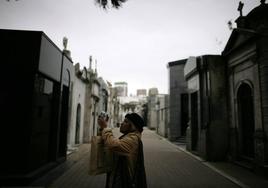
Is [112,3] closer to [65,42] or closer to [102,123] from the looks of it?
[102,123]

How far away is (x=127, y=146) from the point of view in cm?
250

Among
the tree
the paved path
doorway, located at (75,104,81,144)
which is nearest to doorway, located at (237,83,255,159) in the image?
the paved path

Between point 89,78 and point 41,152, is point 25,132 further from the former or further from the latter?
point 89,78

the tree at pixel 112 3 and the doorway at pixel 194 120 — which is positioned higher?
the tree at pixel 112 3

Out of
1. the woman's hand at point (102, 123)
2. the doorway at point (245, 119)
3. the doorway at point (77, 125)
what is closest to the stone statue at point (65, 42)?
the doorway at point (77, 125)

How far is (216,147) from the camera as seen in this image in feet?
30.3

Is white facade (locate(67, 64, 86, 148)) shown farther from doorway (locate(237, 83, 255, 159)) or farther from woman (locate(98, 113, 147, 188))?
woman (locate(98, 113, 147, 188))

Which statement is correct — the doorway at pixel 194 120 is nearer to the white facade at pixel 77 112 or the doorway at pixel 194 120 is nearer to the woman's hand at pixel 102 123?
the white facade at pixel 77 112

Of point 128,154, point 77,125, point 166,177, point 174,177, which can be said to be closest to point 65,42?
point 77,125

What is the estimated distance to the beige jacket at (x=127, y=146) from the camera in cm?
248

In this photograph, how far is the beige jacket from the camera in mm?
2482

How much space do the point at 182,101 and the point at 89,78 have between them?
842 centimetres

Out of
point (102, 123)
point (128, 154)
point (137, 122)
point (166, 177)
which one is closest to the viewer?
point (128, 154)

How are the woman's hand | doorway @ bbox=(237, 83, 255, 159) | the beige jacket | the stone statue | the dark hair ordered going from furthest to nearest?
1. the stone statue
2. doorway @ bbox=(237, 83, 255, 159)
3. the woman's hand
4. the dark hair
5. the beige jacket
